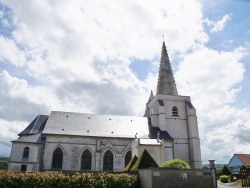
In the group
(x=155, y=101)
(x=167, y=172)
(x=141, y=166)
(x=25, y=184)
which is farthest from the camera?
(x=155, y=101)

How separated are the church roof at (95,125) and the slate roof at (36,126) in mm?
949

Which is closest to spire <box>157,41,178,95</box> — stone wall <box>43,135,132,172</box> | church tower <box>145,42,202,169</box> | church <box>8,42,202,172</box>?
church tower <box>145,42,202,169</box>

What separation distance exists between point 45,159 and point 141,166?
560 inches

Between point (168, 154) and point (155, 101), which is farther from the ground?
point (155, 101)

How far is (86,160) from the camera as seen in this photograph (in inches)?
1029

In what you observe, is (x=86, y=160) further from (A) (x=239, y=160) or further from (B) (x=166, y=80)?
(A) (x=239, y=160)

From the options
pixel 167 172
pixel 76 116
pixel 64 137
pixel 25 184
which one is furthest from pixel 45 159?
pixel 167 172

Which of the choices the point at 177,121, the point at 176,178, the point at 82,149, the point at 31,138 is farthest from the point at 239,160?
the point at 31,138

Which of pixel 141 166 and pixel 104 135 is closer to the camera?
pixel 141 166

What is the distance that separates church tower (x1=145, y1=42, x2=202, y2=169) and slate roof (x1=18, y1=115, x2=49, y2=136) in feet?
48.5

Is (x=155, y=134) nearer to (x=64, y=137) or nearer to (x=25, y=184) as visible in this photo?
(x=64, y=137)

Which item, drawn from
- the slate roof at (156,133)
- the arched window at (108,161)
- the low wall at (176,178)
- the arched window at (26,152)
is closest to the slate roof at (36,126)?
the arched window at (26,152)

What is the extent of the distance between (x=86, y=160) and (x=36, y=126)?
24.9ft

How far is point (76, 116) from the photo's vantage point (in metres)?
30.1
